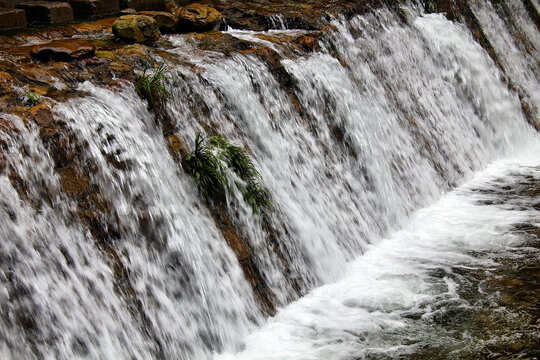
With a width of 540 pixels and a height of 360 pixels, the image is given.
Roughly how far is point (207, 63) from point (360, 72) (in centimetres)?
240

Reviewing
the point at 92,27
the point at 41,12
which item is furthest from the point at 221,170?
the point at 41,12

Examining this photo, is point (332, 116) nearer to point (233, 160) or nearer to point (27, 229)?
point (233, 160)

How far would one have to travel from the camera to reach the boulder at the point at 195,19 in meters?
7.35

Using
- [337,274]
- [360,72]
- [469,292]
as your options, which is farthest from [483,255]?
[360,72]

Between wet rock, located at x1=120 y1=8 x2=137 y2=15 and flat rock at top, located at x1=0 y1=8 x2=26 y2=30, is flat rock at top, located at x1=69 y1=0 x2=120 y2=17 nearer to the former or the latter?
wet rock, located at x1=120 y1=8 x2=137 y2=15

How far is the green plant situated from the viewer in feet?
15.2

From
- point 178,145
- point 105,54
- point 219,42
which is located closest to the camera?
point 178,145

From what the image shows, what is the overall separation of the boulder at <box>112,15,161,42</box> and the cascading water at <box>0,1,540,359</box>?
0.29 metres

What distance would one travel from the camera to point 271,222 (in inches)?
216

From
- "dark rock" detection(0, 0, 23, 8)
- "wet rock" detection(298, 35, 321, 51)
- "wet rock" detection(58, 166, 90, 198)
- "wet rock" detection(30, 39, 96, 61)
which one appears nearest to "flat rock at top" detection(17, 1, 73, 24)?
"dark rock" detection(0, 0, 23, 8)

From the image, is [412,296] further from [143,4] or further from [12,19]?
[143,4]

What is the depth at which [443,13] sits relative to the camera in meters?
10.4

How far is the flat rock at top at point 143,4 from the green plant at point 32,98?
13.2ft

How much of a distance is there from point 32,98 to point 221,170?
1.52m
